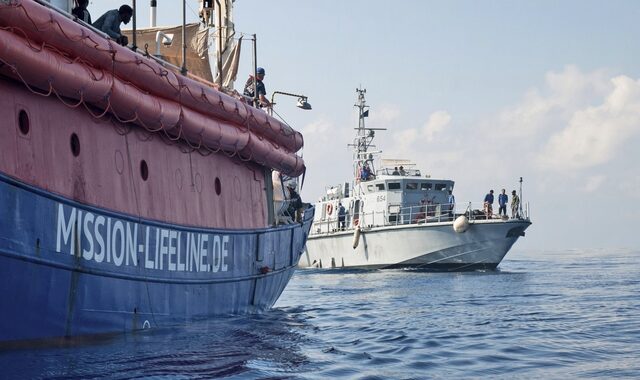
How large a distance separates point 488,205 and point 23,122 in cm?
2949

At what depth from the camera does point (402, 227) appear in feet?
126

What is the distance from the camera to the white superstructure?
37094mm

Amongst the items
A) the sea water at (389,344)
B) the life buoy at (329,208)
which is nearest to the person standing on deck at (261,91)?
the sea water at (389,344)

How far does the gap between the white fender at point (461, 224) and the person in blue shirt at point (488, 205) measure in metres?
1.29

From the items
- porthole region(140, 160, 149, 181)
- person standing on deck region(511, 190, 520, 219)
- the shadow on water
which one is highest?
person standing on deck region(511, 190, 520, 219)

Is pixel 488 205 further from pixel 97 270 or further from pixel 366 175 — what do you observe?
pixel 97 270

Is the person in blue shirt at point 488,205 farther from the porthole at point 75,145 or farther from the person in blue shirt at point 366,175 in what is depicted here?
the porthole at point 75,145

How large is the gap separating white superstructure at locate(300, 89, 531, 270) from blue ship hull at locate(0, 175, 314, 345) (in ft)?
72.9

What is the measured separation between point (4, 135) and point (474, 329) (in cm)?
897

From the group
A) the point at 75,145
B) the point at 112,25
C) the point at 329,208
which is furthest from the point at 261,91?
the point at 329,208

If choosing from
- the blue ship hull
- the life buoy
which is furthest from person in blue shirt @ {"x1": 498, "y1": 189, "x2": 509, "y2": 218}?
the blue ship hull

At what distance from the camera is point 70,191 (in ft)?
35.1

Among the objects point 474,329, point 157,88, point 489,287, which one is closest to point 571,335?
point 474,329

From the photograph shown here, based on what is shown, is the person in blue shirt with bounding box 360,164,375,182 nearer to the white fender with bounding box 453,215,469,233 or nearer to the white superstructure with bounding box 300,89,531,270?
the white superstructure with bounding box 300,89,531,270
